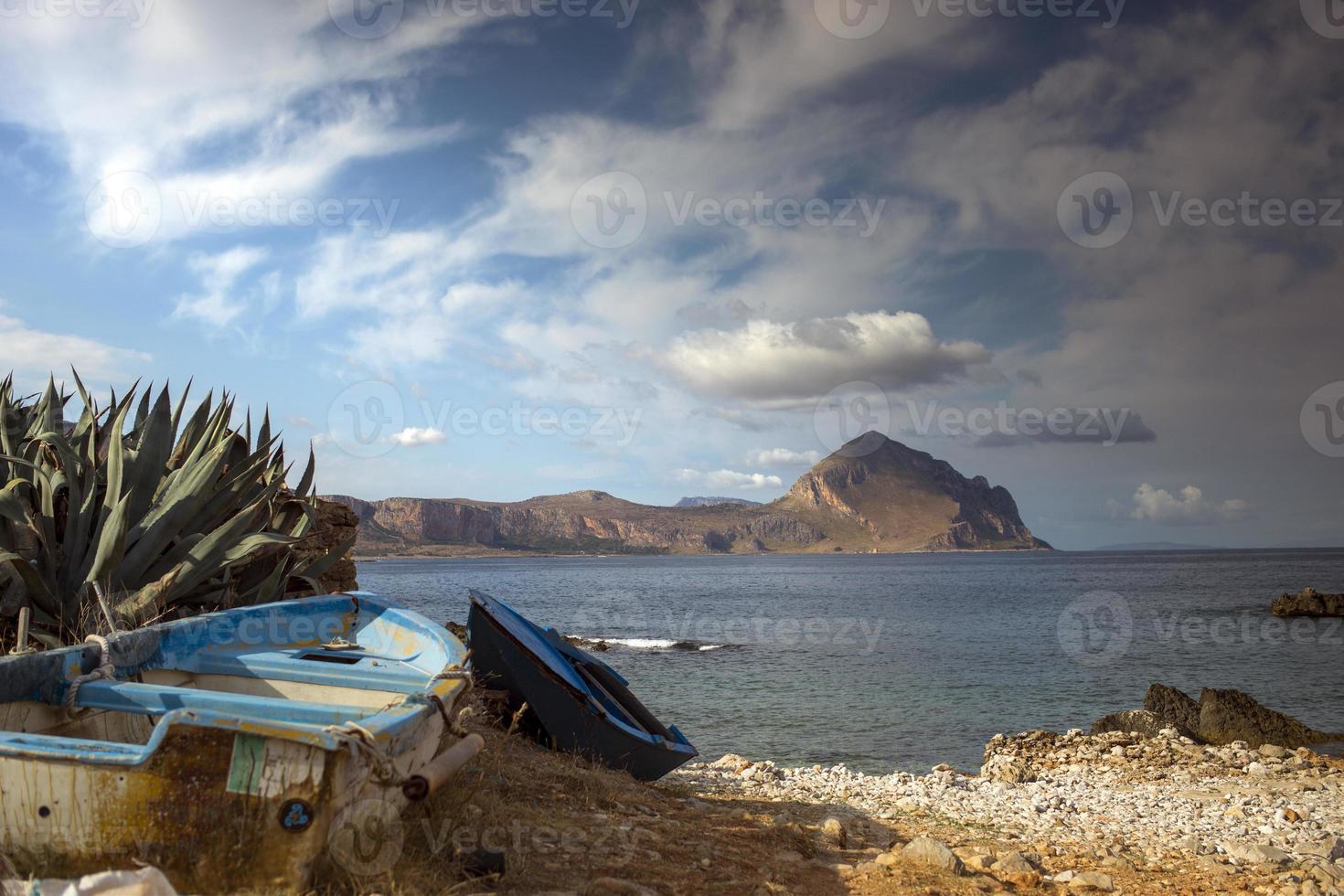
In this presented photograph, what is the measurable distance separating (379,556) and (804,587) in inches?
4760

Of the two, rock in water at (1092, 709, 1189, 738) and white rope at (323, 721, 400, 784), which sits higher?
white rope at (323, 721, 400, 784)

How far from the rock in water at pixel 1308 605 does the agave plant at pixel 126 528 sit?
50.8 metres

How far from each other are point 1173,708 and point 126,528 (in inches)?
666

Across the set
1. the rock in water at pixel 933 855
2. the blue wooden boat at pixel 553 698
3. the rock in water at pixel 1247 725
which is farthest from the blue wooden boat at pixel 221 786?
the rock in water at pixel 1247 725

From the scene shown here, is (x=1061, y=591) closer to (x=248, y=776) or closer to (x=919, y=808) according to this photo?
(x=919, y=808)

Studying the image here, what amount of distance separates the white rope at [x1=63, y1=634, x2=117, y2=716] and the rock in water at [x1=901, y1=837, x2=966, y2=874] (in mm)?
4771

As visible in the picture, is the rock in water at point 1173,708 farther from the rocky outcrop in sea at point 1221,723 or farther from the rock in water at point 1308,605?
the rock in water at point 1308,605

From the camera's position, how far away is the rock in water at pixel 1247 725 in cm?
1398

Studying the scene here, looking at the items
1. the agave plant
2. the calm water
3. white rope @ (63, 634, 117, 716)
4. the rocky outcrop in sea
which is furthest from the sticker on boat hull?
the rocky outcrop in sea

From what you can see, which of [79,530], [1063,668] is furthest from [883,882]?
[1063,668]

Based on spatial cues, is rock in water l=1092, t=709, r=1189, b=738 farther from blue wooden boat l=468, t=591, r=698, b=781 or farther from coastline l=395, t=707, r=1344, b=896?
blue wooden boat l=468, t=591, r=698, b=781

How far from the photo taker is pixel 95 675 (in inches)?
147

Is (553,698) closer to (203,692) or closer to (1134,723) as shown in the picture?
(203,692)

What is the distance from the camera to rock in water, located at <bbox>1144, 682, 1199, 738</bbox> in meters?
14.5
